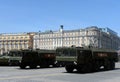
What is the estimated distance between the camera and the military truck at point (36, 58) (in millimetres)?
38156

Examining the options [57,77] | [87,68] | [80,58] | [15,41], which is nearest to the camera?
[57,77]

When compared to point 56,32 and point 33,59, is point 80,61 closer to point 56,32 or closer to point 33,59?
point 33,59

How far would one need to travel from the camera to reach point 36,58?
3925 centimetres

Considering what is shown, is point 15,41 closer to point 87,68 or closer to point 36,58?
point 36,58

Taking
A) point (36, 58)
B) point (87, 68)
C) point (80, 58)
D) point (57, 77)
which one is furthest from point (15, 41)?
point (57, 77)

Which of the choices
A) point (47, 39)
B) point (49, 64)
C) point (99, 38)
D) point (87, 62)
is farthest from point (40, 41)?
point (87, 62)

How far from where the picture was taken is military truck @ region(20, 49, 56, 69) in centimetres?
3816

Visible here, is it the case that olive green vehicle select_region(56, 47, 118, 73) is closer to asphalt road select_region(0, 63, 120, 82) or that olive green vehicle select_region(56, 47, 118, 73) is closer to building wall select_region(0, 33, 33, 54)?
asphalt road select_region(0, 63, 120, 82)

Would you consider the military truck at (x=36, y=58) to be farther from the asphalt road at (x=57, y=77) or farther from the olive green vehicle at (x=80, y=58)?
the asphalt road at (x=57, y=77)

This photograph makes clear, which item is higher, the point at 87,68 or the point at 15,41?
the point at 15,41

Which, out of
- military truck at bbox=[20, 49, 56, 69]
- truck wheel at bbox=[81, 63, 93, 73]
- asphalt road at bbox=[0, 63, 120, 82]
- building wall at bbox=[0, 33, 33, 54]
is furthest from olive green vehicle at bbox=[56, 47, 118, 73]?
building wall at bbox=[0, 33, 33, 54]

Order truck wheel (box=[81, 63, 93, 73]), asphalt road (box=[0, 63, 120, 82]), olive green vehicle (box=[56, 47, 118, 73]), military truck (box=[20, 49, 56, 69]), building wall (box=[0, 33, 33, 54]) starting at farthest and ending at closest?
1. building wall (box=[0, 33, 33, 54])
2. military truck (box=[20, 49, 56, 69])
3. truck wheel (box=[81, 63, 93, 73])
4. olive green vehicle (box=[56, 47, 118, 73])
5. asphalt road (box=[0, 63, 120, 82])

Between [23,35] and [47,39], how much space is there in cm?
1458

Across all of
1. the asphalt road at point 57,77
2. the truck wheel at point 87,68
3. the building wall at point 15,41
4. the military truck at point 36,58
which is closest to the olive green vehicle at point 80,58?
the truck wheel at point 87,68
